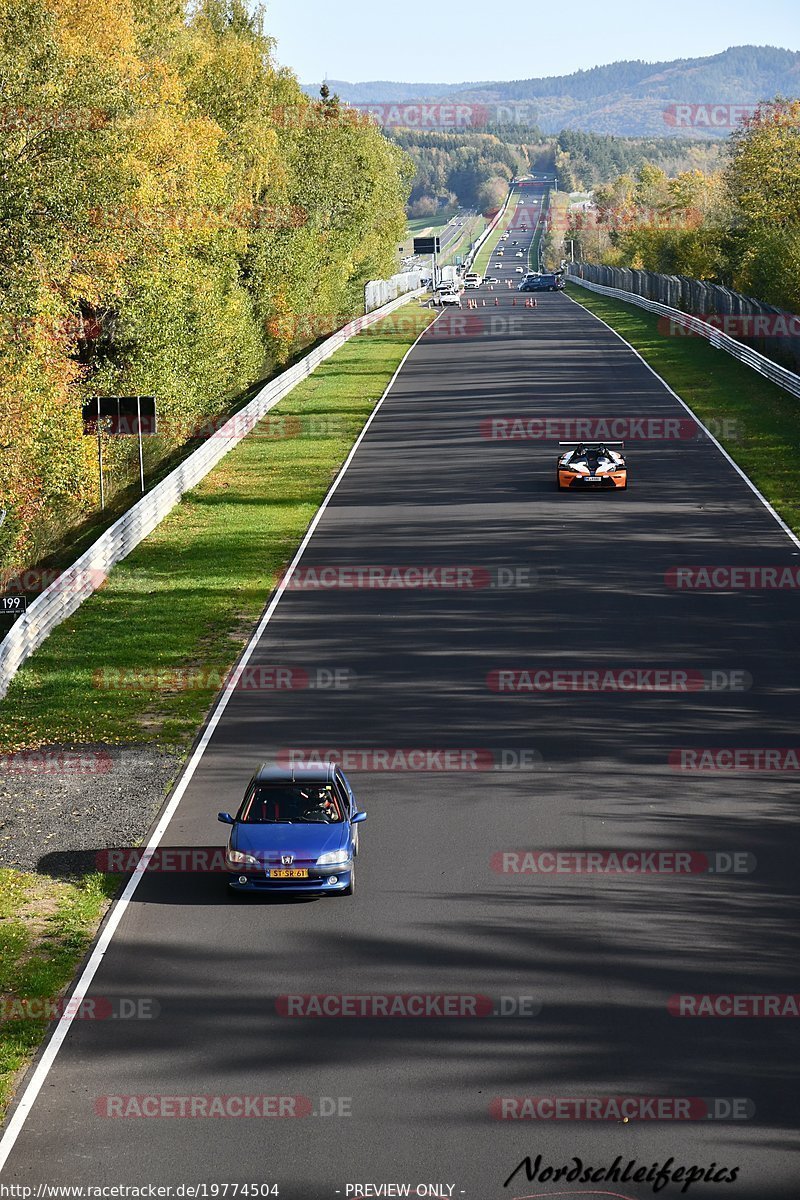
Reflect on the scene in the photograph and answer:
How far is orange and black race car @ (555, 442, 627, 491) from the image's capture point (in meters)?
39.6

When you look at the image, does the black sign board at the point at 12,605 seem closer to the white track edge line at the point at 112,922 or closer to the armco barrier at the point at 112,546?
the white track edge line at the point at 112,922

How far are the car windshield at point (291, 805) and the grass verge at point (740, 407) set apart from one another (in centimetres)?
2081

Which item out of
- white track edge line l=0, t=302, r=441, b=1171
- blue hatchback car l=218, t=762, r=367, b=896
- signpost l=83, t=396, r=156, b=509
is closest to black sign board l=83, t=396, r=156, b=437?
signpost l=83, t=396, r=156, b=509

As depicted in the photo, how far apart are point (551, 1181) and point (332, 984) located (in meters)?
3.77

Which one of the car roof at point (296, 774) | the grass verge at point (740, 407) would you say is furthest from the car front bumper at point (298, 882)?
the grass verge at point (740, 407)

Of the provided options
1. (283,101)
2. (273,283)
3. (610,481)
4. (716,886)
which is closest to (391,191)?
(283,101)

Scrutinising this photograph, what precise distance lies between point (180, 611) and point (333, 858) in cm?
1458

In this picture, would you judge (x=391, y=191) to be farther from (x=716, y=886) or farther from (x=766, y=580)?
(x=716, y=886)

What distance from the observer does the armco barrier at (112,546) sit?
26531 millimetres

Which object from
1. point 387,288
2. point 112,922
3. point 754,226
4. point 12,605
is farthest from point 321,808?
point 387,288

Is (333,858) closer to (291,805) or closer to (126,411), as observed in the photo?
(291,805)

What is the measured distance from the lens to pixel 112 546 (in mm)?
33812

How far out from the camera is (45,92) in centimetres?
3275

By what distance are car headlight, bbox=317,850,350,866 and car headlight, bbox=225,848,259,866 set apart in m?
0.74
